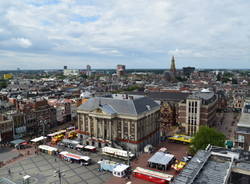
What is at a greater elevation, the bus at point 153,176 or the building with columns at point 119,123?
the building with columns at point 119,123

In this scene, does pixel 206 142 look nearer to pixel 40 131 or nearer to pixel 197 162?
pixel 197 162

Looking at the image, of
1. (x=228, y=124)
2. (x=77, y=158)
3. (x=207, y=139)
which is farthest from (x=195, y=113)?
(x=77, y=158)

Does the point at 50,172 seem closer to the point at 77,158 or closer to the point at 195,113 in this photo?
the point at 77,158

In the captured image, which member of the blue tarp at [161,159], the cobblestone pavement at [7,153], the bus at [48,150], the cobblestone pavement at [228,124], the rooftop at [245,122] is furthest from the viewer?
the cobblestone pavement at [228,124]

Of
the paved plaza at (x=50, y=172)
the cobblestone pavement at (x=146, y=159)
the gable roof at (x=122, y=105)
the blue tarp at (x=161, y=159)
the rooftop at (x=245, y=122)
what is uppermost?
the gable roof at (x=122, y=105)

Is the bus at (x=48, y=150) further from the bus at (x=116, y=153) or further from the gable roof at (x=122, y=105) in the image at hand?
the gable roof at (x=122, y=105)

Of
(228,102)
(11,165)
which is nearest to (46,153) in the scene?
(11,165)

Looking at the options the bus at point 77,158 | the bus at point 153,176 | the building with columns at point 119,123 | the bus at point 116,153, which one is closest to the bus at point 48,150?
the bus at point 77,158
